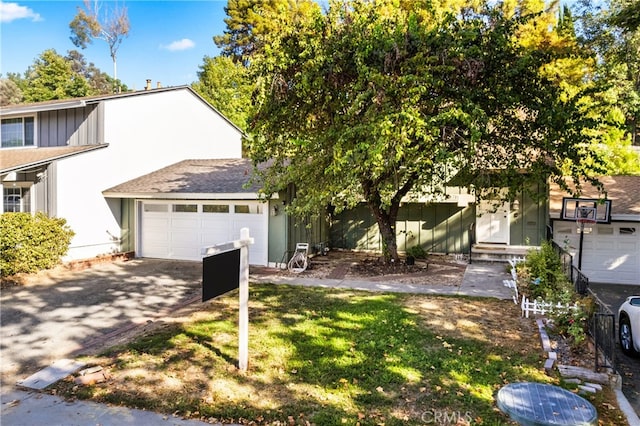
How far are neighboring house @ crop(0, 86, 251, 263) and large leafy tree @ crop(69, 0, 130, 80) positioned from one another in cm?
2716

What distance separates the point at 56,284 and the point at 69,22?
42913 millimetres

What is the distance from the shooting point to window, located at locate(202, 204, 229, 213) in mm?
13453

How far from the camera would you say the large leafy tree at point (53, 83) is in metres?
32.6

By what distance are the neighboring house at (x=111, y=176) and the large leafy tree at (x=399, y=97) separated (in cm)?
396

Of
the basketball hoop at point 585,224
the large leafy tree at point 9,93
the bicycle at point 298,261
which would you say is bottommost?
the bicycle at point 298,261

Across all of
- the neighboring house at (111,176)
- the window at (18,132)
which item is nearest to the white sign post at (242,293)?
the neighboring house at (111,176)

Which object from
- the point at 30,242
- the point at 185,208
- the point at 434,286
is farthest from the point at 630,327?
the point at 30,242

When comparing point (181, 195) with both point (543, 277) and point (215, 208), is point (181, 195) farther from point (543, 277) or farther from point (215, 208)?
point (543, 277)

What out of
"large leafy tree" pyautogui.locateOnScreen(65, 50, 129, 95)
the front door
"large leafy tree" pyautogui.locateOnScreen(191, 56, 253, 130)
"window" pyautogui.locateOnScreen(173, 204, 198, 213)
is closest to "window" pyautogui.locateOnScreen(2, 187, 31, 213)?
"window" pyautogui.locateOnScreen(173, 204, 198, 213)

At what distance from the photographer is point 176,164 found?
685 inches

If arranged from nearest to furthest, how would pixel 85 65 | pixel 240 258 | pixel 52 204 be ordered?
pixel 240 258
pixel 52 204
pixel 85 65

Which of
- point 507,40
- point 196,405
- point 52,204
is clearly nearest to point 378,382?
point 196,405

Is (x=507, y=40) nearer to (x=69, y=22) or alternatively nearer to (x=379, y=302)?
(x=379, y=302)

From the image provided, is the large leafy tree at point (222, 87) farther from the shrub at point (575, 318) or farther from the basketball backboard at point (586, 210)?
the shrub at point (575, 318)
